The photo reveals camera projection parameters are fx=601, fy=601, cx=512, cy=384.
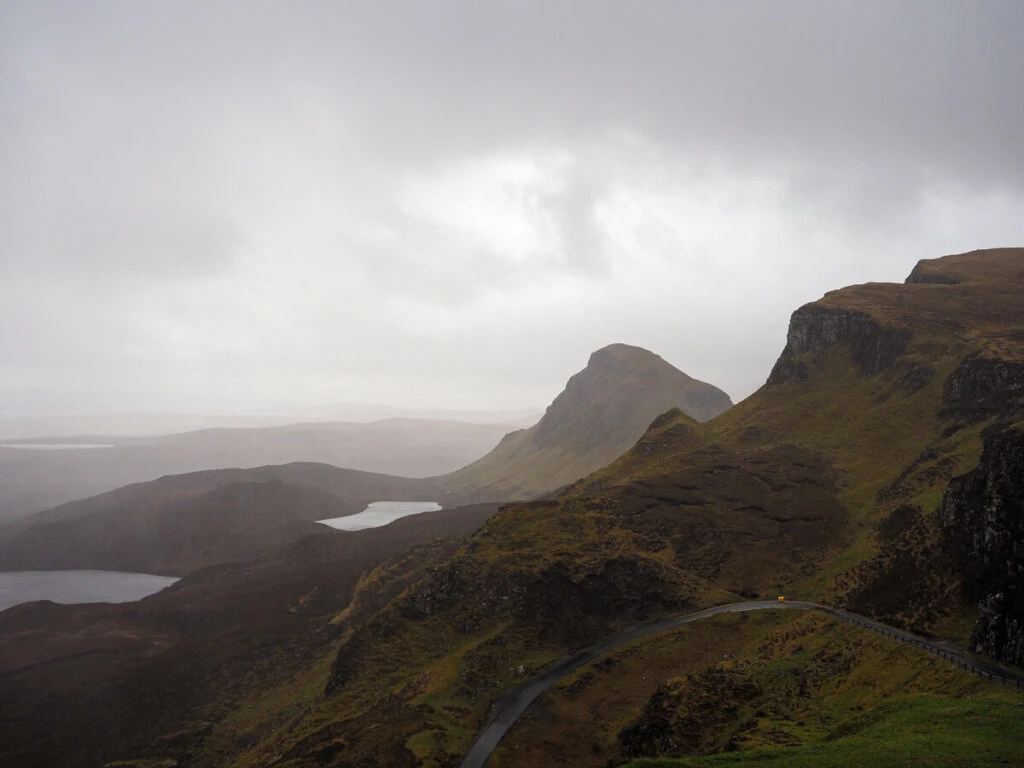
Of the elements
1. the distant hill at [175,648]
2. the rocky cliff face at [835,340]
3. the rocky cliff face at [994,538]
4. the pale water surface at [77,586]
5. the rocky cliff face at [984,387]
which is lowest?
the pale water surface at [77,586]

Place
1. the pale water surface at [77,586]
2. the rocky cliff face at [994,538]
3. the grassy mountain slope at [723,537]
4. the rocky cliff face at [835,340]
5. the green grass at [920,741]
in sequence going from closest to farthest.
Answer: the green grass at [920,741]
the rocky cliff face at [994,538]
the grassy mountain slope at [723,537]
the rocky cliff face at [835,340]
the pale water surface at [77,586]

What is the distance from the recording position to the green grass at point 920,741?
84.6 feet

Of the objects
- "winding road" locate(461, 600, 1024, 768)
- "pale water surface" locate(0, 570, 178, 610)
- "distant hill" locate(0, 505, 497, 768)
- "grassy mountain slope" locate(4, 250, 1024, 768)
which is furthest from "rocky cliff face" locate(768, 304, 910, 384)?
"pale water surface" locate(0, 570, 178, 610)

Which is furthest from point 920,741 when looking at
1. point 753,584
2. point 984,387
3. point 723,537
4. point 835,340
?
point 835,340

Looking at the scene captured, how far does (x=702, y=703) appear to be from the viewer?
1668 inches

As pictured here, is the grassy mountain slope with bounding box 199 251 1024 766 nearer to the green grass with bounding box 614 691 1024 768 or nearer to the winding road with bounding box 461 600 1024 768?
the winding road with bounding box 461 600 1024 768

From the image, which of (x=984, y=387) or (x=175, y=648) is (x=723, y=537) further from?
(x=175, y=648)

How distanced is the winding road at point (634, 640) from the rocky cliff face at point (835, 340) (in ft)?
190

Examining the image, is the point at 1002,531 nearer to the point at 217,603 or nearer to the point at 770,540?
the point at 770,540

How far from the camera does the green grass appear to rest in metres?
25.8

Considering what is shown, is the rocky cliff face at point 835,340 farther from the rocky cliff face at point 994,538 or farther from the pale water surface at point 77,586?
the pale water surface at point 77,586

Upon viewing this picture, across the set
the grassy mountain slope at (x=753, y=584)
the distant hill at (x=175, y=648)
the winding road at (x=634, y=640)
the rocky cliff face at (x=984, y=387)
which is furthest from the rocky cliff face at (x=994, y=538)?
the distant hill at (x=175, y=648)

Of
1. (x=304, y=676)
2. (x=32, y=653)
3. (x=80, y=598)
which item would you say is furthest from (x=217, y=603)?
(x=80, y=598)

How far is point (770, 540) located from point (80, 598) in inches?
6354
